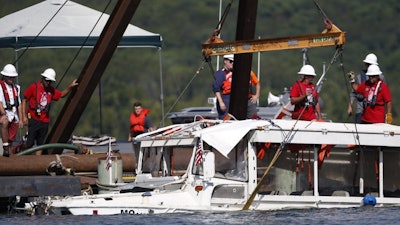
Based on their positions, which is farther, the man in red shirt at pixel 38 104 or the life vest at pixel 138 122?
the life vest at pixel 138 122

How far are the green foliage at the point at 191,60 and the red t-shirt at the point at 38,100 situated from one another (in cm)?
2269

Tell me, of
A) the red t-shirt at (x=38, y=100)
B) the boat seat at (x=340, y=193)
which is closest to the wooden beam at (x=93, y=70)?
the red t-shirt at (x=38, y=100)

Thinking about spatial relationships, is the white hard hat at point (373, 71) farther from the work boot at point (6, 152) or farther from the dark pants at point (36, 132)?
the work boot at point (6, 152)

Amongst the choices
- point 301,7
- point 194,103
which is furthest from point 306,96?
point 301,7

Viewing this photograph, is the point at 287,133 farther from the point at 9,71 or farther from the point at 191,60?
the point at 191,60

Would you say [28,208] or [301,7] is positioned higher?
[301,7]

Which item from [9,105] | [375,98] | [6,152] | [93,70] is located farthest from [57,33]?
[375,98]

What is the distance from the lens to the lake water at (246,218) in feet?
64.3

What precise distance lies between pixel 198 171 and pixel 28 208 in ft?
8.53

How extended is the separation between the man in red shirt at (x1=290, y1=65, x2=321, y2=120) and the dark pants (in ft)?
14.5

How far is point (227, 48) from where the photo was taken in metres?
22.8

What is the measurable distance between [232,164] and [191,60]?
30736 mm

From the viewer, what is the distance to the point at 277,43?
74.0 ft

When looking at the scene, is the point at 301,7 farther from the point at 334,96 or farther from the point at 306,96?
the point at 306,96
